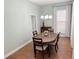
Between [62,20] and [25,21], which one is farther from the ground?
[62,20]

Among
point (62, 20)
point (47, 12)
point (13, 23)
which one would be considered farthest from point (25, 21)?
point (62, 20)

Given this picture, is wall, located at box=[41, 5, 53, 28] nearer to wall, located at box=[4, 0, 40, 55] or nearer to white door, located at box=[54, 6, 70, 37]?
white door, located at box=[54, 6, 70, 37]

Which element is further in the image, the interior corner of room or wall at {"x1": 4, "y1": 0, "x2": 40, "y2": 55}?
the interior corner of room

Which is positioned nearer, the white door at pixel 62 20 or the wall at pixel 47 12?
the white door at pixel 62 20

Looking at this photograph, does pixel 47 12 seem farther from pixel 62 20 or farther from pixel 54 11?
pixel 62 20

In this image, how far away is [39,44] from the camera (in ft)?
10.7

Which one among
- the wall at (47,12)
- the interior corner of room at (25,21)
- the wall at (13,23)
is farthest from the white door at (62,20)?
the wall at (13,23)

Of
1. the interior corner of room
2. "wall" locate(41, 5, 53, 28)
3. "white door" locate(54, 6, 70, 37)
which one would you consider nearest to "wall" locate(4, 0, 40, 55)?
the interior corner of room

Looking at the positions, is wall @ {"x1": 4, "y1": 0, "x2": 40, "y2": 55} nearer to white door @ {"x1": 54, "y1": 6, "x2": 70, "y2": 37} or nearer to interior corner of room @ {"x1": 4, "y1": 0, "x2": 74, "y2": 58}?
interior corner of room @ {"x1": 4, "y1": 0, "x2": 74, "y2": 58}

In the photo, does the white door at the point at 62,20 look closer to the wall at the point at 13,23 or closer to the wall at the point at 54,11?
the wall at the point at 54,11

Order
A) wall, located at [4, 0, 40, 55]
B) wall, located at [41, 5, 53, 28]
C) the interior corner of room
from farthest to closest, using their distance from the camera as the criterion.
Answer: wall, located at [41, 5, 53, 28], the interior corner of room, wall, located at [4, 0, 40, 55]

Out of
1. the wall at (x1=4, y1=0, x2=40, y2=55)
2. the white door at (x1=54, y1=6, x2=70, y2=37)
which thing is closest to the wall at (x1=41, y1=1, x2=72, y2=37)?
the white door at (x1=54, y1=6, x2=70, y2=37)

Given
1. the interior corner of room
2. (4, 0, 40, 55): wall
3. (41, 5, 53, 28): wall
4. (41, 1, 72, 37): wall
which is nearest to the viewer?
(4, 0, 40, 55): wall
